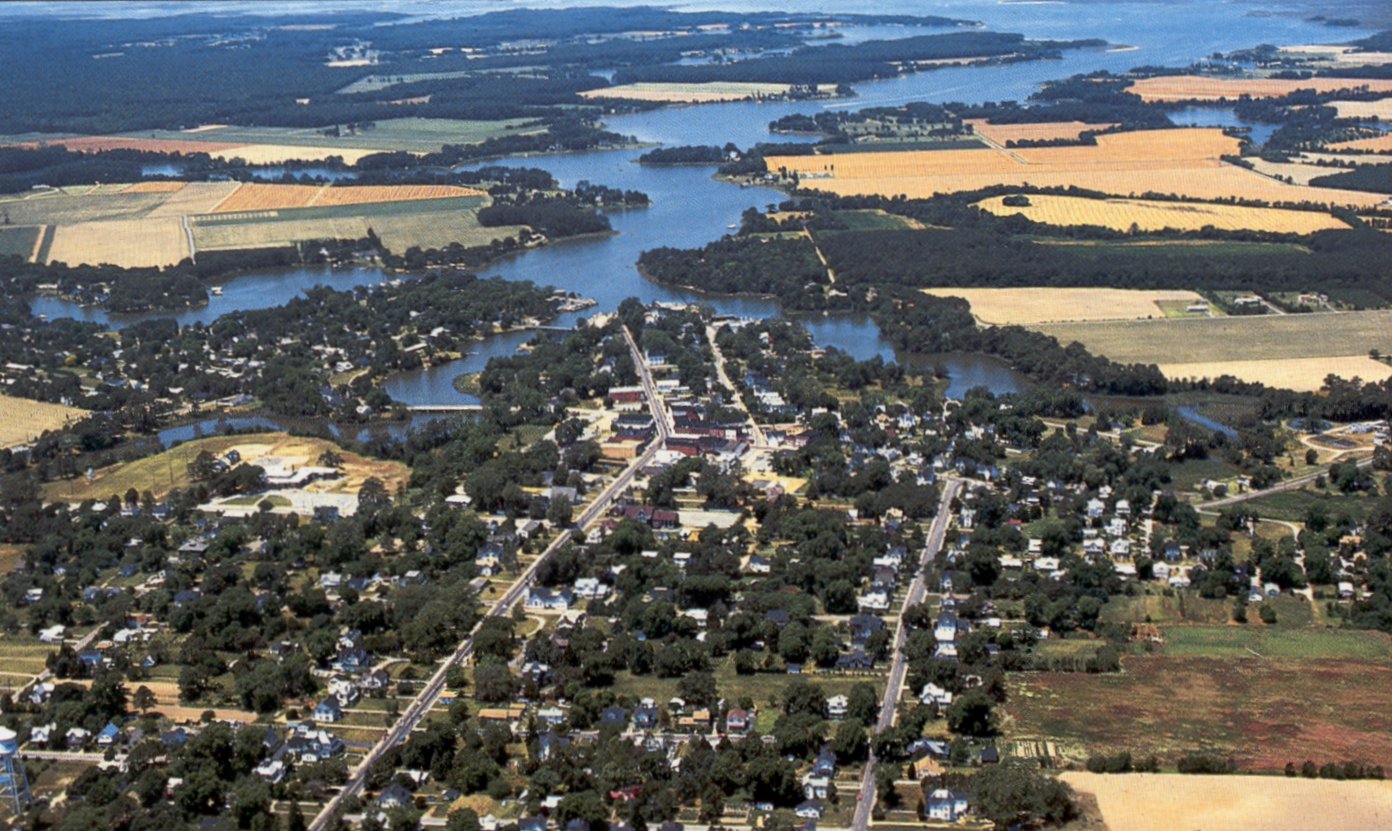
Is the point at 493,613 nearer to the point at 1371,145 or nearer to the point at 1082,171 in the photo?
the point at 1082,171

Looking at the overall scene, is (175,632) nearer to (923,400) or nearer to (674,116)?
(923,400)

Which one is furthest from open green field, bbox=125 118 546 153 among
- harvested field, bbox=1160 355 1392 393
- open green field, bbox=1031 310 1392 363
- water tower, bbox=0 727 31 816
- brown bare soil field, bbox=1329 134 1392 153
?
water tower, bbox=0 727 31 816

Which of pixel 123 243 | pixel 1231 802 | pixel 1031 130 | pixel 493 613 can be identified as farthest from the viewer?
pixel 1031 130

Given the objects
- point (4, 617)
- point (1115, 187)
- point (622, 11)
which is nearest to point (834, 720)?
point (4, 617)

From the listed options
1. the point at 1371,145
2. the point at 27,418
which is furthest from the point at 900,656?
the point at 1371,145

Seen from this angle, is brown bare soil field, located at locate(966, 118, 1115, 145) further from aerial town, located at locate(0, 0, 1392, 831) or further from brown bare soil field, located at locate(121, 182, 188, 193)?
brown bare soil field, located at locate(121, 182, 188, 193)

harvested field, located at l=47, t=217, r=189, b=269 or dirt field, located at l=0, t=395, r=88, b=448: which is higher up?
dirt field, located at l=0, t=395, r=88, b=448

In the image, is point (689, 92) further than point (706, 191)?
Yes
